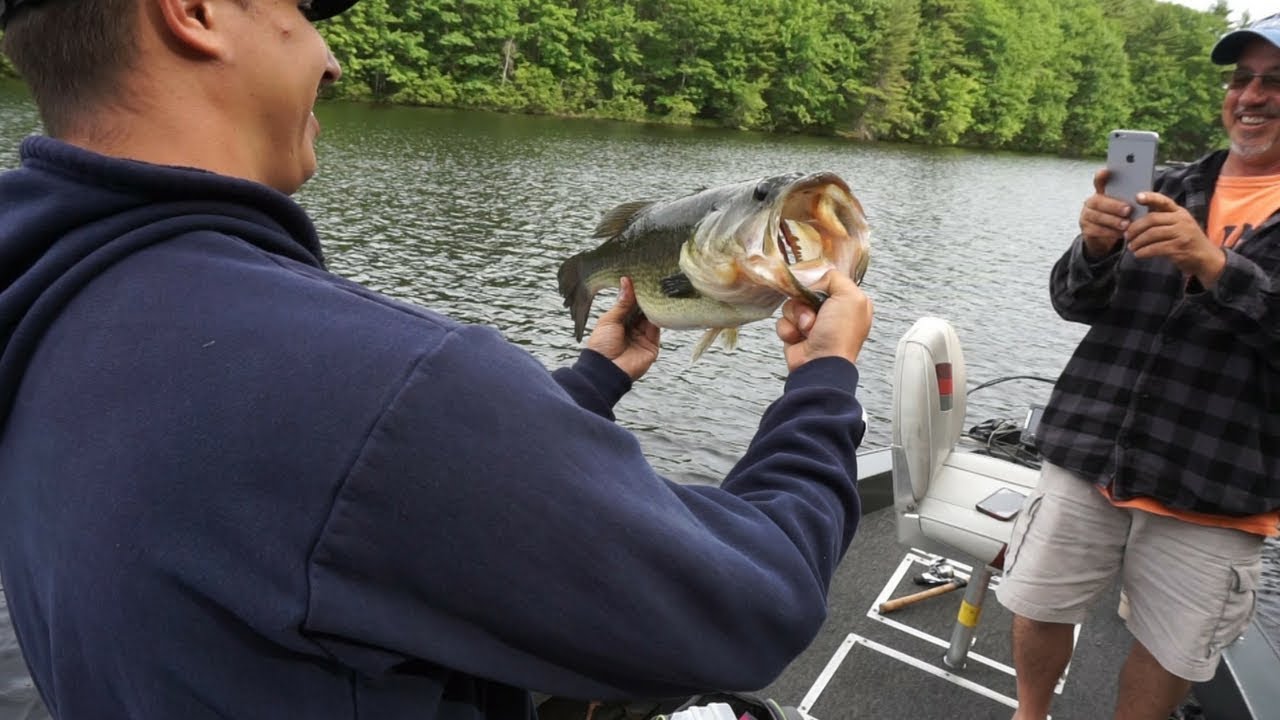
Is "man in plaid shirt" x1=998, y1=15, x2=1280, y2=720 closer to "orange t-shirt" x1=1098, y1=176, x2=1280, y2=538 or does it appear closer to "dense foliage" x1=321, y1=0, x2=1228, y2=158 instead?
"orange t-shirt" x1=1098, y1=176, x2=1280, y2=538

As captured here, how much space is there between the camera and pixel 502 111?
46.7 m

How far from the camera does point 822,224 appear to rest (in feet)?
6.53

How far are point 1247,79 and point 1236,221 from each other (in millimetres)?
548

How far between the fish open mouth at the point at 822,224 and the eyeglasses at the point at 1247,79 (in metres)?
2.14

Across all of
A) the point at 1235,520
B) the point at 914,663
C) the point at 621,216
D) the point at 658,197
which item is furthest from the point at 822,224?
the point at 658,197

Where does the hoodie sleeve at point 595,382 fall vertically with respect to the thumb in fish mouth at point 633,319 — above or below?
below

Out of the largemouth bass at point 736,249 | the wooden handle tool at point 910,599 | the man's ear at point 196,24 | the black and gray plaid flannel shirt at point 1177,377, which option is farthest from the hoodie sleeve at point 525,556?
the wooden handle tool at point 910,599

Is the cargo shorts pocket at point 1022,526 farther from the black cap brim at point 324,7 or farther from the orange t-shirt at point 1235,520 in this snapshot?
the black cap brim at point 324,7

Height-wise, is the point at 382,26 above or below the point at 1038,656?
above

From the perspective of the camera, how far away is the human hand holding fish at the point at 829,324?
1599 millimetres

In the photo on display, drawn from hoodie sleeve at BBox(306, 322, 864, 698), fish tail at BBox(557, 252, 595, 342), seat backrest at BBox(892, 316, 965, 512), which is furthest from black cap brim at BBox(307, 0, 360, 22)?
seat backrest at BBox(892, 316, 965, 512)

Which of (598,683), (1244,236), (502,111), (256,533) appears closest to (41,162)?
(256,533)

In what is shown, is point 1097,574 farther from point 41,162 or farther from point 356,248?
point 356,248

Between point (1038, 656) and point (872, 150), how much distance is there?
47.3 m
